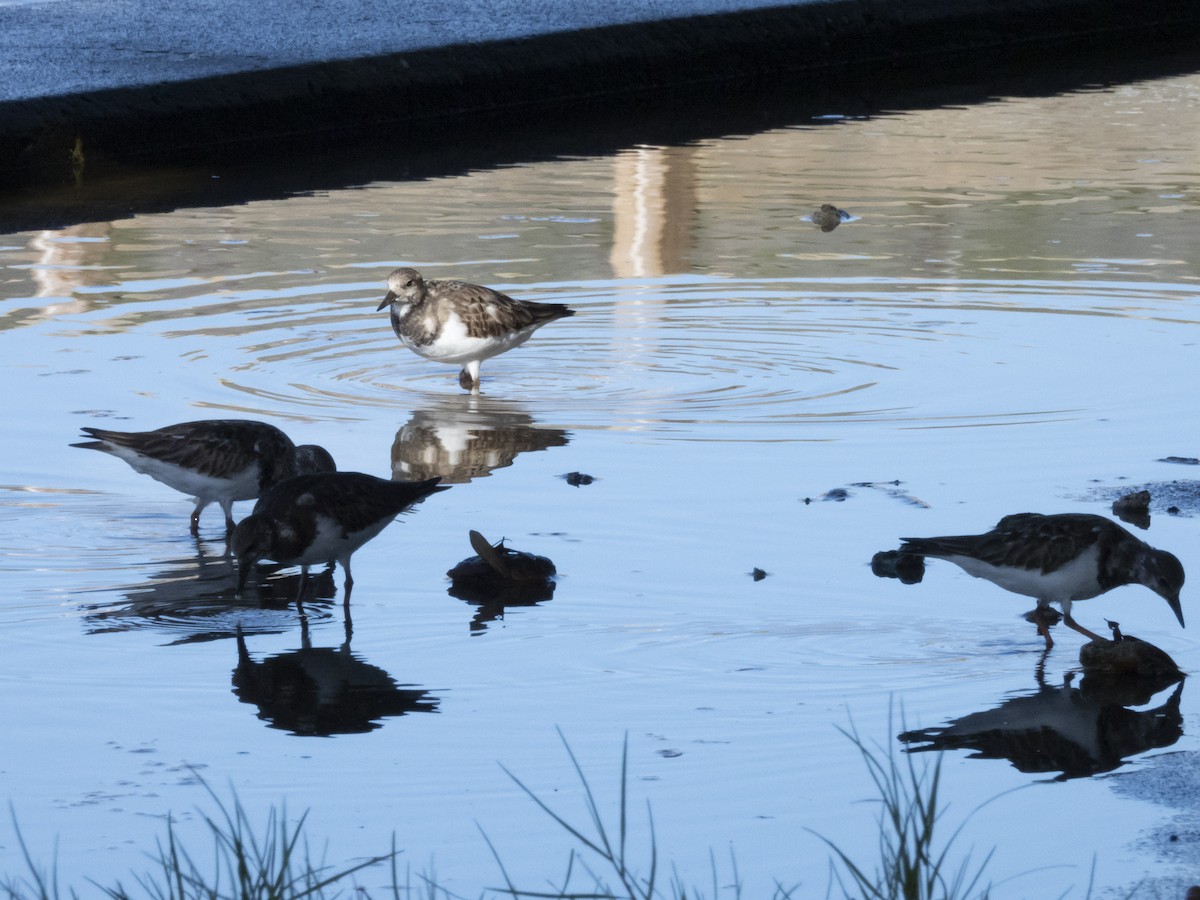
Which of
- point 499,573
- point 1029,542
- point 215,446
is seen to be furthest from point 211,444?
point 1029,542

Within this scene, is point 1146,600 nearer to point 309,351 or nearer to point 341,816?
point 341,816

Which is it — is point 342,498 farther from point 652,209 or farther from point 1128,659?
point 652,209

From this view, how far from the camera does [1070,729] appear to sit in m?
5.81

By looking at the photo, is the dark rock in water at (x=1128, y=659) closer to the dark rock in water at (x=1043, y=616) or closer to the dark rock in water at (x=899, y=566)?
the dark rock in water at (x=1043, y=616)

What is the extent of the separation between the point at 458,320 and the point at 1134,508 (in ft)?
12.6

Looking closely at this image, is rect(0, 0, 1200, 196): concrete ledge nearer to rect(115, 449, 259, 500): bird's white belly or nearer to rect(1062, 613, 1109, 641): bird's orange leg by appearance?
rect(115, 449, 259, 500): bird's white belly

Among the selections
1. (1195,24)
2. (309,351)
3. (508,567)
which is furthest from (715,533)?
(1195,24)

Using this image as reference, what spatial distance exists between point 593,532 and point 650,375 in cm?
281

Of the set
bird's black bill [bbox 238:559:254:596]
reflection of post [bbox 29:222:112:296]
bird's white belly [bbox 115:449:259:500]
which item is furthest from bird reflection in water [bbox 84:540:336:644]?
reflection of post [bbox 29:222:112:296]

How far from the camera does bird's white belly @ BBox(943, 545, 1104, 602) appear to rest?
21.0ft

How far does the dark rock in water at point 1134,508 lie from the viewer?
770 cm

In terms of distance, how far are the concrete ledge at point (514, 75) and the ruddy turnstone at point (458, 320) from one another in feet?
21.4

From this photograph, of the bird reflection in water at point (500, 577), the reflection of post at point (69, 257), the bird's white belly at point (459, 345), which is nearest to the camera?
the bird reflection in water at point (500, 577)

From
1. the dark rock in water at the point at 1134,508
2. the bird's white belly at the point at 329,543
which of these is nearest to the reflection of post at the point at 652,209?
the dark rock in water at the point at 1134,508
